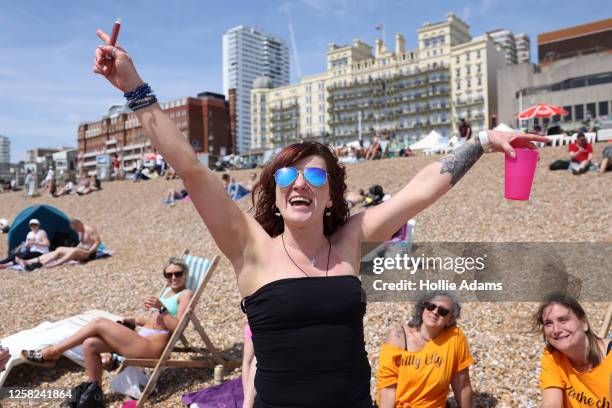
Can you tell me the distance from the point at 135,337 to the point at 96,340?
13.4 inches

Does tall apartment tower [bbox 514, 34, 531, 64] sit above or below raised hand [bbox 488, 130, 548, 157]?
above

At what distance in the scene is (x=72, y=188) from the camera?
25422 millimetres

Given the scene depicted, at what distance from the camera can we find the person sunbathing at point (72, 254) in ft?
33.8

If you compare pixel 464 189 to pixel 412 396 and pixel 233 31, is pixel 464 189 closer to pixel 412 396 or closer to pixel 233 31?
pixel 412 396

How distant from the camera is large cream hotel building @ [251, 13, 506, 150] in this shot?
75625 millimetres

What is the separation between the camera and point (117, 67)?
1656 millimetres

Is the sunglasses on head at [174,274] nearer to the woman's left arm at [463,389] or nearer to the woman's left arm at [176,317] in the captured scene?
the woman's left arm at [176,317]

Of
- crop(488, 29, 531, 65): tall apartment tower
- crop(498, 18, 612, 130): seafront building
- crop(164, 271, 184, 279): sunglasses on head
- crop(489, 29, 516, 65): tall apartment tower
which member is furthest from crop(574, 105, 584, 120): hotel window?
crop(488, 29, 531, 65): tall apartment tower

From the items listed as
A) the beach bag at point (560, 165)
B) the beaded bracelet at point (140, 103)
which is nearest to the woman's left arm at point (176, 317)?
the beaded bracelet at point (140, 103)

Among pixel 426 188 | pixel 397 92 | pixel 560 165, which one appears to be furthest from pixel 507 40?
pixel 426 188

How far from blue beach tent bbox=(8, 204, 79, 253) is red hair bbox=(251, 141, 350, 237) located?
1110cm

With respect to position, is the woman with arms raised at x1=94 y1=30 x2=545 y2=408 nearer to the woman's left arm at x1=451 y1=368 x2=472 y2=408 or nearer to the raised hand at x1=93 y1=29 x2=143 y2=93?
the raised hand at x1=93 y1=29 x2=143 y2=93

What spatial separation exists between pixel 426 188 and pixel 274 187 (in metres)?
0.61

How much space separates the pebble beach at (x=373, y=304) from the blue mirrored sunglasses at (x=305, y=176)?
2158 mm
